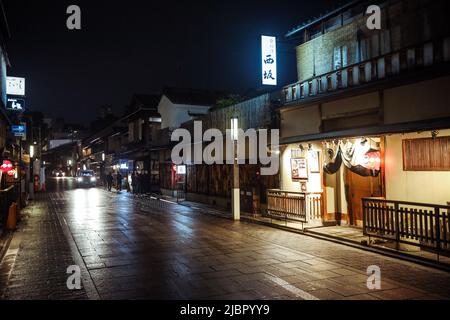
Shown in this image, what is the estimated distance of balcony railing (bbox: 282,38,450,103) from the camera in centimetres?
1118

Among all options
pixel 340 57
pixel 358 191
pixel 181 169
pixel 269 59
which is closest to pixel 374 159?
pixel 358 191

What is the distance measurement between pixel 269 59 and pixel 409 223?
1044 centimetres

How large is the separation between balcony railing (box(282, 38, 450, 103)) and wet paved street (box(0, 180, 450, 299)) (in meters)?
6.06

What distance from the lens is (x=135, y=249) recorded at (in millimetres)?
11430

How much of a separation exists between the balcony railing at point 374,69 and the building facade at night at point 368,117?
1.2 inches

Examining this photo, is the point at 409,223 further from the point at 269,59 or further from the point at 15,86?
the point at 15,86

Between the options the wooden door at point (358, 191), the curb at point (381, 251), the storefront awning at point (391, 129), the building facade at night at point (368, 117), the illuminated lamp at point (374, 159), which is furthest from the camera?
the wooden door at point (358, 191)

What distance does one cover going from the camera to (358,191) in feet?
48.3

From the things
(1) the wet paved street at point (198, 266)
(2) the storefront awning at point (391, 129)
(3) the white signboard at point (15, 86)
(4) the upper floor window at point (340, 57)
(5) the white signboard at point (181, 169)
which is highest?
(3) the white signboard at point (15, 86)

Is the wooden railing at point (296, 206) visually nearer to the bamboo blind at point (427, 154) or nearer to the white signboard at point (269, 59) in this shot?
the bamboo blind at point (427, 154)

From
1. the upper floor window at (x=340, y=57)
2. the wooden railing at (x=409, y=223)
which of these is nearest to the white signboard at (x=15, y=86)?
the upper floor window at (x=340, y=57)

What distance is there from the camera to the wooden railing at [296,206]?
48.2ft
